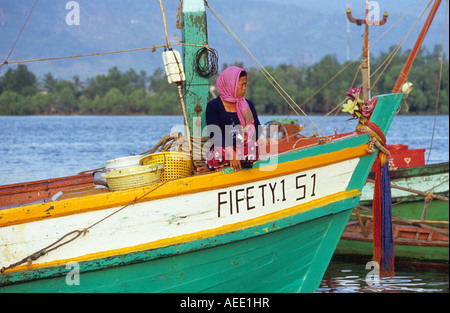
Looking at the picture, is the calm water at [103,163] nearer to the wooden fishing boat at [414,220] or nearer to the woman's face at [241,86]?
the wooden fishing boat at [414,220]

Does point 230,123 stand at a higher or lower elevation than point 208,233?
higher

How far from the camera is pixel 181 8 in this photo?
6.25m

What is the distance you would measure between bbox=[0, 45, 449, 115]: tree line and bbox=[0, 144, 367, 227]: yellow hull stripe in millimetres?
55944

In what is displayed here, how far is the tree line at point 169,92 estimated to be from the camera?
6481cm

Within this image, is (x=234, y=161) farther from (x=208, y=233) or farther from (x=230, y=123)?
(x=208, y=233)

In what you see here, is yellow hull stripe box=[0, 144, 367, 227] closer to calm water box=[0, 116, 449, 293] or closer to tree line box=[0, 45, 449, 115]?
calm water box=[0, 116, 449, 293]

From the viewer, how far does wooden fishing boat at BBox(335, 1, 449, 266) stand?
1011 centimetres

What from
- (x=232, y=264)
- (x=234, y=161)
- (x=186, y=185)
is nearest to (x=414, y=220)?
(x=232, y=264)

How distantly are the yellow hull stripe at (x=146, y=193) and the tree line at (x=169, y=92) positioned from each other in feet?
184

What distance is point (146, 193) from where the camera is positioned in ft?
16.3

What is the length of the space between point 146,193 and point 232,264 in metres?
1.03

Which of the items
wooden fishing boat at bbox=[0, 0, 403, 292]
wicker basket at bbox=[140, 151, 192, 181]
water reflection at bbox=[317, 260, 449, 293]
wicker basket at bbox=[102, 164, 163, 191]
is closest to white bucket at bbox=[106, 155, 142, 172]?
wicker basket at bbox=[140, 151, 192, 181]
